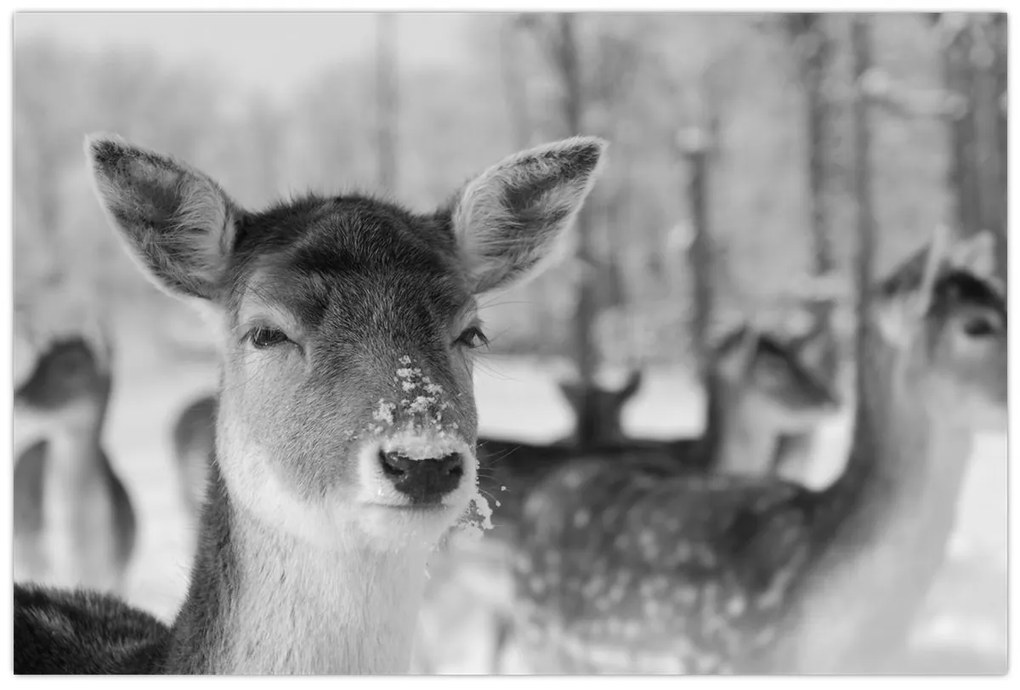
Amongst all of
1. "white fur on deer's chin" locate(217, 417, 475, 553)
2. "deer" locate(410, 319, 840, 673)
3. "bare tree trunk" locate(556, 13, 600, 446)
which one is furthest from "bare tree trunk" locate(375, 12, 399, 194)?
"white fur on deer's chin" locate(217, 417, 475, 553)

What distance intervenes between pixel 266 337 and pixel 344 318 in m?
0.11

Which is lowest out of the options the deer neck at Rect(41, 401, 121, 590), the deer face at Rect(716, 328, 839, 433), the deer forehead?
the deer neck at Rect(41, 401, 121, 590)

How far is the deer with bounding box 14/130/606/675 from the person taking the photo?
1.16 meters

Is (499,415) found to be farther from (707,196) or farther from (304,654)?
(304,654)

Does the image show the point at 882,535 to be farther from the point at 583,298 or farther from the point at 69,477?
the point at 69,477

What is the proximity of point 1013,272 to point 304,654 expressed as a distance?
7.09 feet

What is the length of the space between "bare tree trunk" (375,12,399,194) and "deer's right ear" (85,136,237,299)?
1.45 m

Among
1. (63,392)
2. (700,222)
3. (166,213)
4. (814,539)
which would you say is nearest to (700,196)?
(700,222)

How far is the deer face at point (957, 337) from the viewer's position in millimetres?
2613

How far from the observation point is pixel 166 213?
4.39ft

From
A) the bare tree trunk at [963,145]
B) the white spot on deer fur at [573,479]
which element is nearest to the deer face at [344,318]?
the white spot on deer fur at [573,479]

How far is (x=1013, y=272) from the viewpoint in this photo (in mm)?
2713

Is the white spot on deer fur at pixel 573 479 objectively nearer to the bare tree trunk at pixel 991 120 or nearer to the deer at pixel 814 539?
the deer at pixel 814 539

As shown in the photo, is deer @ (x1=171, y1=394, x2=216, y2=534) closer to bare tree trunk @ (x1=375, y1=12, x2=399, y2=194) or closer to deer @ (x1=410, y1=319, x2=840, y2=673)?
bare tree trunk @ (x1=375, y1=12, x2=399, y2=194)
